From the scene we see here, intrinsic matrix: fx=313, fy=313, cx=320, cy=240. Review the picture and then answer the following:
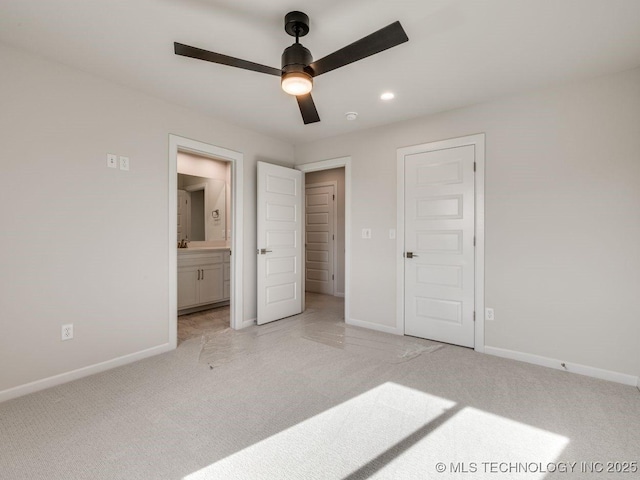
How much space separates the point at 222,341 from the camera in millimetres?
3342

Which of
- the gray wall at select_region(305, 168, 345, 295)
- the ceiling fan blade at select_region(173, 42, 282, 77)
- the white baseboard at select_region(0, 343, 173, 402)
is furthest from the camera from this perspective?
the gray wall at select_region(305, 168, 345, 295)

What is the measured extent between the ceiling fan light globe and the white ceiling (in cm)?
36

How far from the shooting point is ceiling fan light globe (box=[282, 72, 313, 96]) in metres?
1.84

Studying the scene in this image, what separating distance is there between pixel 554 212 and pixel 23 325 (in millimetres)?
4272

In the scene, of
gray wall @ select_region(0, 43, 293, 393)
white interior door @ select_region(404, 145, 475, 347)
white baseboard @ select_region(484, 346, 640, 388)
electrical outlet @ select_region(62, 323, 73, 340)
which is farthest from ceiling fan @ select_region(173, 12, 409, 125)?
→ white baseboard @ select_region(484, 346, 640, 388)

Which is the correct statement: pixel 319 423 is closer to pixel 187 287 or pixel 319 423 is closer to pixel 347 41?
pixel 347 41

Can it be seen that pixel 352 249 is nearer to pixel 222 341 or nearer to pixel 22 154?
pixel 222 341

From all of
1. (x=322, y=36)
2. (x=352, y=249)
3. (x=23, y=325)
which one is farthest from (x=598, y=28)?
(x=23, y=325)

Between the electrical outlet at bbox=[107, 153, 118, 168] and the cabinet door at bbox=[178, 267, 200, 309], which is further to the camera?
the cabinet door at bbox=[178, 267, 200, 309]

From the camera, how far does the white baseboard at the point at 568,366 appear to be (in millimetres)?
2439

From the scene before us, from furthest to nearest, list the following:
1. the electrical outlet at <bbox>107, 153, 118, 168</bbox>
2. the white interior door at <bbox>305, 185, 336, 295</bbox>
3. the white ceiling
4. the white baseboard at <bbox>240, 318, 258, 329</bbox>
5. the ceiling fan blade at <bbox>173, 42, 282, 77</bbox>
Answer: the white interior door at <bbox>305, 185, 336, 295</bbox> < the white baseboard at <bbox>240, 318, 258, 329</bbox> < the electrical outlet at <bbox>107, 153, 118, 168</bbox> < the white ceiling < the ceiling fan blade at <bbox>173, 42, 282, 77</bbox>

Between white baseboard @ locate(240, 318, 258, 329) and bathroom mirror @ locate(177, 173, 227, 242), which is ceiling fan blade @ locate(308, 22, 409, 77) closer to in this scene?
white baseboard @ locate(240, 318, 258, 329)

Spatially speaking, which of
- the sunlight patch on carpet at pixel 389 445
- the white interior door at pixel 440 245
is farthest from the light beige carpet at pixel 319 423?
the white interior door at pixel 440 245

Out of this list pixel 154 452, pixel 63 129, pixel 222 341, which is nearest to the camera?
pixel 154 452
